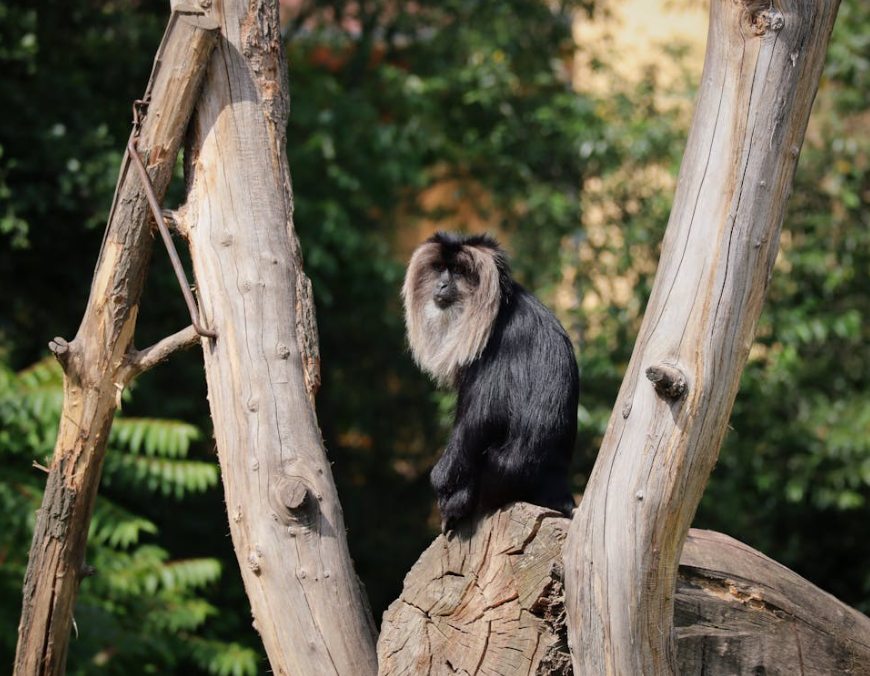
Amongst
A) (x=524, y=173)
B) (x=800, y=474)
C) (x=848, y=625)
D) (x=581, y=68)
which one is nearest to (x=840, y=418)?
(x=800, y=474)

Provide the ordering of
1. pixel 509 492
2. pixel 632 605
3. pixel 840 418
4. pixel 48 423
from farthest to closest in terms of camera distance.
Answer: pixel 840 418
pixel 48 423
pixel 509 492
pixel 632 605

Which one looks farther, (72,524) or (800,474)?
(800,474)

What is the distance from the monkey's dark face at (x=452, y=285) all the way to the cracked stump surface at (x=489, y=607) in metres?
1.13

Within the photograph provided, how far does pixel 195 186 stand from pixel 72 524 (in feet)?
4.39

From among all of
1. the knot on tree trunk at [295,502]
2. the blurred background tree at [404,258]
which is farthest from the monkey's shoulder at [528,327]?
the blurred background tree at [404,258]

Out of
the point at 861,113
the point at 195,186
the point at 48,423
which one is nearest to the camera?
the point at 195,186

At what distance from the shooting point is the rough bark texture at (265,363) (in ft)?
10.1

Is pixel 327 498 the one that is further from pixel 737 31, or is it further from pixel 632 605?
pixel 737 31

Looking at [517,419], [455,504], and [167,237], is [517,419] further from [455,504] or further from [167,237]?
[167,237]

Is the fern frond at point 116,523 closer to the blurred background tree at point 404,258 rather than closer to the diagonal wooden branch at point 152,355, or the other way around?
the blurred background tree at point 404,258

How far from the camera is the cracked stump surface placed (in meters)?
2.96

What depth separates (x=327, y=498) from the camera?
126 inches

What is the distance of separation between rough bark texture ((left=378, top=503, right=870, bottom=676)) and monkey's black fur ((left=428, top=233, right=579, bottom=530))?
0.42 meters

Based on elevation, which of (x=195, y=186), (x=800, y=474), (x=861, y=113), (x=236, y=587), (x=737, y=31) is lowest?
(x=236, y=587)
